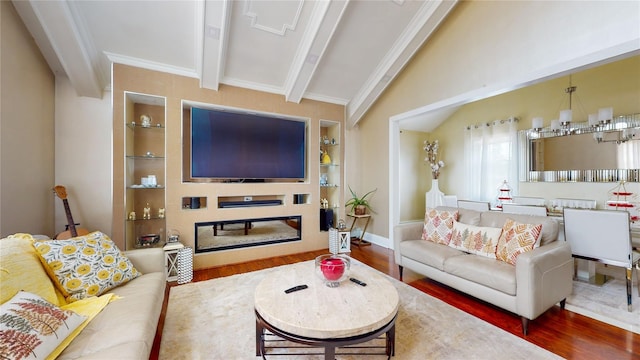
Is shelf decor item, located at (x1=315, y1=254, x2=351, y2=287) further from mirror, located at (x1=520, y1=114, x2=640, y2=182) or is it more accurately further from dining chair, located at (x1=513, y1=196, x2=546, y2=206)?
mirror, located at (x1=520, y1=114, x2=640, y2=182)

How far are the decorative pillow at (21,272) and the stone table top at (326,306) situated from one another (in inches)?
47.5

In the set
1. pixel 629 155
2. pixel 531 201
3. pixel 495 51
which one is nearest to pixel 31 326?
pixel 495 51

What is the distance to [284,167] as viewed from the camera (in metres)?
4.01

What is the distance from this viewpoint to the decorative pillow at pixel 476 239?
8.07 feet

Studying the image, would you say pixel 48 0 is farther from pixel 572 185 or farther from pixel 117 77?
pixel 572 185

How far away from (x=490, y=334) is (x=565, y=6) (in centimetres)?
305

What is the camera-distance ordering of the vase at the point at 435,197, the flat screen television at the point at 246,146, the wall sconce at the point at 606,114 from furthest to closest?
the vase at the point at 435,197, the flat screen television at the point at 246,146, the wall sconce at the point at 606,114

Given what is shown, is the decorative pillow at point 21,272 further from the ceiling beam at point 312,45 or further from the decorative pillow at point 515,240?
the decorative pillow at point 515,240

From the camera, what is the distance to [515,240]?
7.45 feet

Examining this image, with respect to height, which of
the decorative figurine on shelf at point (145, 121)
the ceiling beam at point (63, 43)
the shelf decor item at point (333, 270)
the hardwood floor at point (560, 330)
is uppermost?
the ceiling beam at point (63, 43)

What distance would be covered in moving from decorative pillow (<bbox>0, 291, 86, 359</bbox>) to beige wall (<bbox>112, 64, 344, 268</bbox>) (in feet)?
6.67

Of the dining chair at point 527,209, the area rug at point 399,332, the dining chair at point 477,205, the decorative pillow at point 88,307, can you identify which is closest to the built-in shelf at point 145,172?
the area rug at point 399,332

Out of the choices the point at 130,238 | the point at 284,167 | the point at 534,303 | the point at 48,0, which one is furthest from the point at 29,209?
the point at 534,303

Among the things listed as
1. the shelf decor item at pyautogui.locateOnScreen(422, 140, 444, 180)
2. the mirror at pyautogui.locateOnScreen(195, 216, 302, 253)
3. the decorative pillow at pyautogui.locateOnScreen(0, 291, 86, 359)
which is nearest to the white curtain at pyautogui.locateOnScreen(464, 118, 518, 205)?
the shelf decor item at pyautogui.locateOnScreen(422, 140, 444, 180)
